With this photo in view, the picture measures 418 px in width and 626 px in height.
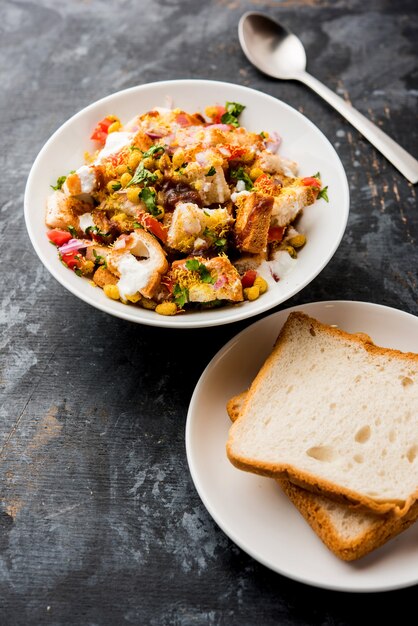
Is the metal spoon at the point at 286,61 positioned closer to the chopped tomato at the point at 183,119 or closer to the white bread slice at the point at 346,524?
the chopped tomato at the point at 183,119

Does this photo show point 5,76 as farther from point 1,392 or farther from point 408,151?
point 408,151

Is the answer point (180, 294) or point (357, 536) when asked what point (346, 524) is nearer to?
point (357, 536)

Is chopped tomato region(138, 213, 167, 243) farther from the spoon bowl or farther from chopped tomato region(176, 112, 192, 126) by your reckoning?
the spoon bowl

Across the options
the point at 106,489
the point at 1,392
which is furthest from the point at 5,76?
the point at 106,489

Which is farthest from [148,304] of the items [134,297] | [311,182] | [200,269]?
[311,182]

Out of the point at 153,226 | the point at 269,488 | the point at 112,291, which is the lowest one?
the point at 269,488

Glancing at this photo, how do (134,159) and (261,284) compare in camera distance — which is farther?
(134,159)
